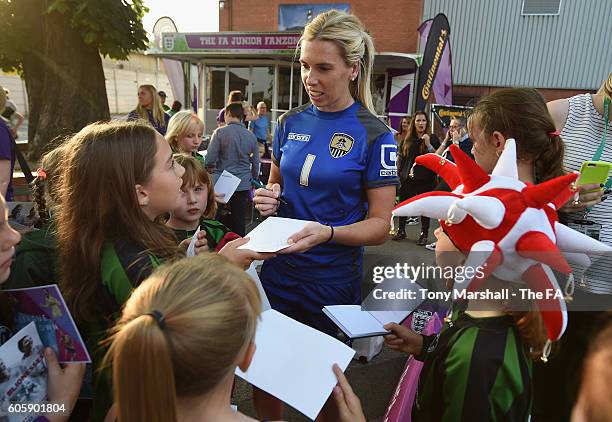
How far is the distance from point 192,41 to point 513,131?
13742 mm

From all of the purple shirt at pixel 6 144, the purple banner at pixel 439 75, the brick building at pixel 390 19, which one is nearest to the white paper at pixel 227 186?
the purple shirt at pixel 6 144

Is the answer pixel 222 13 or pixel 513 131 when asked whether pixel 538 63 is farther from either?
pixel 513 131

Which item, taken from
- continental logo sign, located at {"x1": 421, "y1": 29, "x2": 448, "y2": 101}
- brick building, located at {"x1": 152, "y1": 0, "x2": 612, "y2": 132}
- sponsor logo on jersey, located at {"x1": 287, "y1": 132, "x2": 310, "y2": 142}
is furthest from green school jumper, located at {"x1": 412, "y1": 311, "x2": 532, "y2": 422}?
brick building, located at {"x1": 152, "y1": 0, "x2": 612, "y2": 132}

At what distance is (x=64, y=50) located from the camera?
9.08 m

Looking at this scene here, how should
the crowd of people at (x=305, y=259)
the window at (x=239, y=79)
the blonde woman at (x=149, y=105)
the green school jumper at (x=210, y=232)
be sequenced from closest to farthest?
the crowd of people at (x=305, y=259) → the green school jumper at (x=210, y=232) → the blonde woman at (x=149, y=105) → the window at (x=239, y=79)

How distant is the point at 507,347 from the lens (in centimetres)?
117

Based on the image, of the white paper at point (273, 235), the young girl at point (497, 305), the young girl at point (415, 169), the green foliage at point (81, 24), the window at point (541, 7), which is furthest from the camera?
the window at point (541, 7)

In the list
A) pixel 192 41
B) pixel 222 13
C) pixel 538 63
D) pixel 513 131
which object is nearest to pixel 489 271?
pixel 513 131

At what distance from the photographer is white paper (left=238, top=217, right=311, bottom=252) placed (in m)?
1.55

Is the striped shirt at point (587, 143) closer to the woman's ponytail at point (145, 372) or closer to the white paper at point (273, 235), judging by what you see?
the white paper at point (273, 235)

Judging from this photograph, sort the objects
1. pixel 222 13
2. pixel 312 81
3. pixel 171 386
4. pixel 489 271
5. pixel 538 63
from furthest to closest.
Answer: pixel 222 13 → pixel 538 63 → pixel 312 81 → pixel 489 271 → pixel 171 386

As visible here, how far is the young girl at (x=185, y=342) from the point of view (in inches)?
33.8

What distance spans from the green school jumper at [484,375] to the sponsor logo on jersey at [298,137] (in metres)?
1.01

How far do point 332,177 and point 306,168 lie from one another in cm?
12
